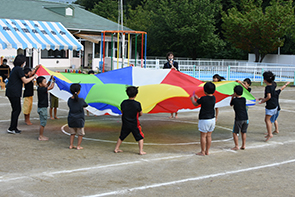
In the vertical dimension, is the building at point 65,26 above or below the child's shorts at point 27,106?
above

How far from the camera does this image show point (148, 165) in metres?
6.77

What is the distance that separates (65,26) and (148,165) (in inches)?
973

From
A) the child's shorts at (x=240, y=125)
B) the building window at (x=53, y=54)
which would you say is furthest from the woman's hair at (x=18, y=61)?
the building window at (x=53, y=54)

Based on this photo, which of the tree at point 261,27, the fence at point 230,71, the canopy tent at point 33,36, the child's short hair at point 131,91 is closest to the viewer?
the child's short hair at point 131,91

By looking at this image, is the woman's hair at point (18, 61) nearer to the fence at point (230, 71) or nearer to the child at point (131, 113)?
the child at point (131, 113)

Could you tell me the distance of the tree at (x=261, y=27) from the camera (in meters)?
32.2

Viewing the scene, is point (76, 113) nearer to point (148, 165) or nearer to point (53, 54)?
point (148, 165)

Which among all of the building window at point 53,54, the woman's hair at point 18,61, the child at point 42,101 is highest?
the building window at point 53,54

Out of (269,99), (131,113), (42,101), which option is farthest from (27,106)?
(269,99)

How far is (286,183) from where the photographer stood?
5.90 meters

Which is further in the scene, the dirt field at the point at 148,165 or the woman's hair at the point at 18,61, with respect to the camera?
the woman's hair at the point at 18,61

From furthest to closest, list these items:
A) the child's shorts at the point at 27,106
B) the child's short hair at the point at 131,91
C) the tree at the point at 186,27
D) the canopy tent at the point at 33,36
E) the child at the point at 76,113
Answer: the tree at the point at 186,27, the canopy tent at the point at 33,36, the child's shorts at the point at 27,106, the child at the point at 76,113, the child's short hair at the point at 131,91

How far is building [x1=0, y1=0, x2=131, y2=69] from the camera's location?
29.6 m

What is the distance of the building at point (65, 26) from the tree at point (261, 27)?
36.1 ft
